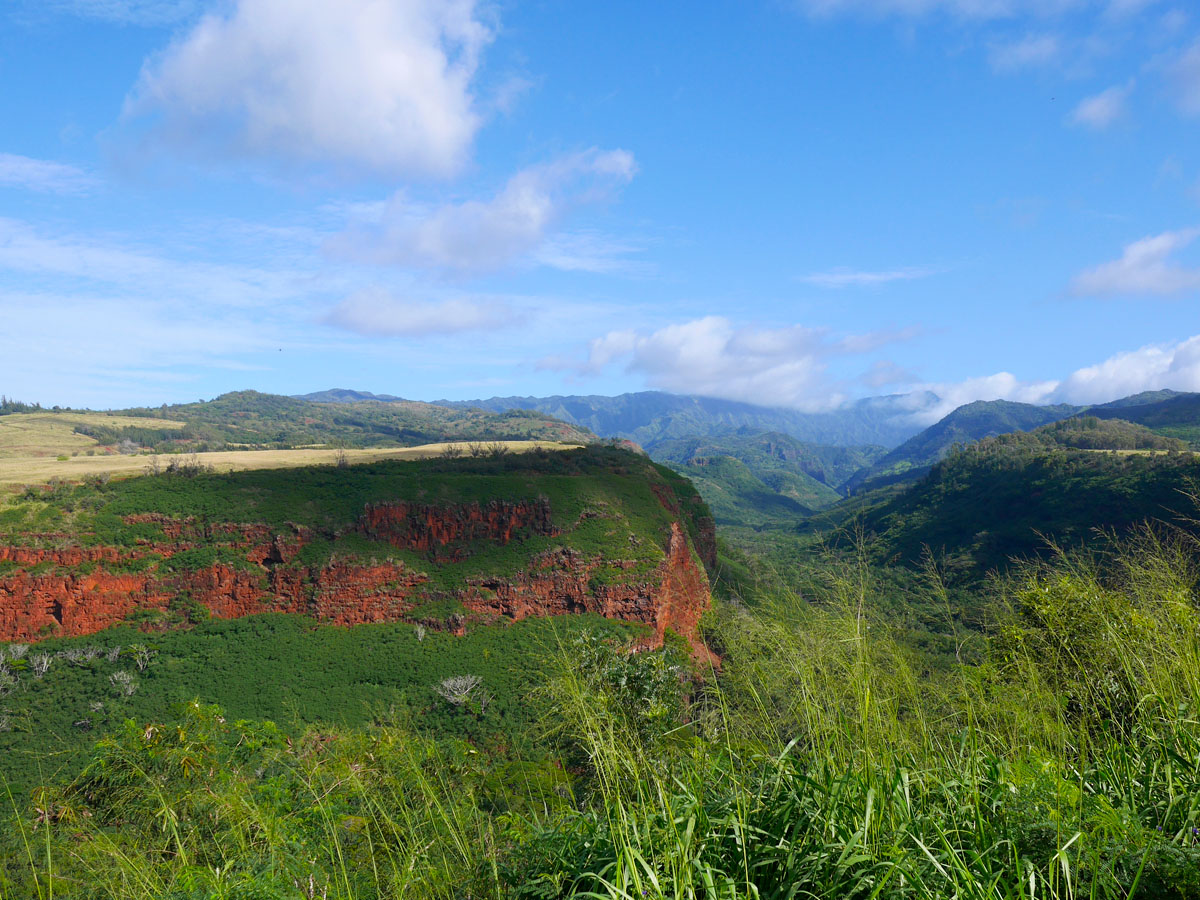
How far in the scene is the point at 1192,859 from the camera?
2.93 m

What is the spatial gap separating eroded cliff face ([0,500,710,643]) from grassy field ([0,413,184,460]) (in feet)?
163

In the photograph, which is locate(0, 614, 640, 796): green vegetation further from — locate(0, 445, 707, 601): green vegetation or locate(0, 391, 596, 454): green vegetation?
locate(0, 391, 596, 454): green vegetation

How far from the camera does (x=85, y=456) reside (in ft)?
236

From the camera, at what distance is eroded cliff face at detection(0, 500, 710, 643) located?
3594 cm

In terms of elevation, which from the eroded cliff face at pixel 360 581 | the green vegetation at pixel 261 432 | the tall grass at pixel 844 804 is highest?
the green vegetation at pixel 261 432

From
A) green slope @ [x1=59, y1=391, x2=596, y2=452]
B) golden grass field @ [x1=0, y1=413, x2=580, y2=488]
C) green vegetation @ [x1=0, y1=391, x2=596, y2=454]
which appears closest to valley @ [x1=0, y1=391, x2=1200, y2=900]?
golden grass field @ [x1=0, y1=413, x2=580, y2=488]

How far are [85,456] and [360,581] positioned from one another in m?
56.3

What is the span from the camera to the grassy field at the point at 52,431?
263ft

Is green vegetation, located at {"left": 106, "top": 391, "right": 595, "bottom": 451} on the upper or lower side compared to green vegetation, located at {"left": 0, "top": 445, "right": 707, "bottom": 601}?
upper

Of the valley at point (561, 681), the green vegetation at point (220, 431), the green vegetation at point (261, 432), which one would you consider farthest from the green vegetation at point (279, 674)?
the green vegetation at point (261, 432)

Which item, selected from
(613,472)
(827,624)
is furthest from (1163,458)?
(827,624)

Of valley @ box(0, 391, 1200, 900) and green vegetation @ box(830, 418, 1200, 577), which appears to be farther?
green vegetation @ box(830, 418, 1200, 577)

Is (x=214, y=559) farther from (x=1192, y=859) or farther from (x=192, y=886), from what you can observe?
(x=1192, y=859)

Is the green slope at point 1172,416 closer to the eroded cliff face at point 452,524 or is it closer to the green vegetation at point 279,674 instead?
the eroded cliff face at point 452,524
